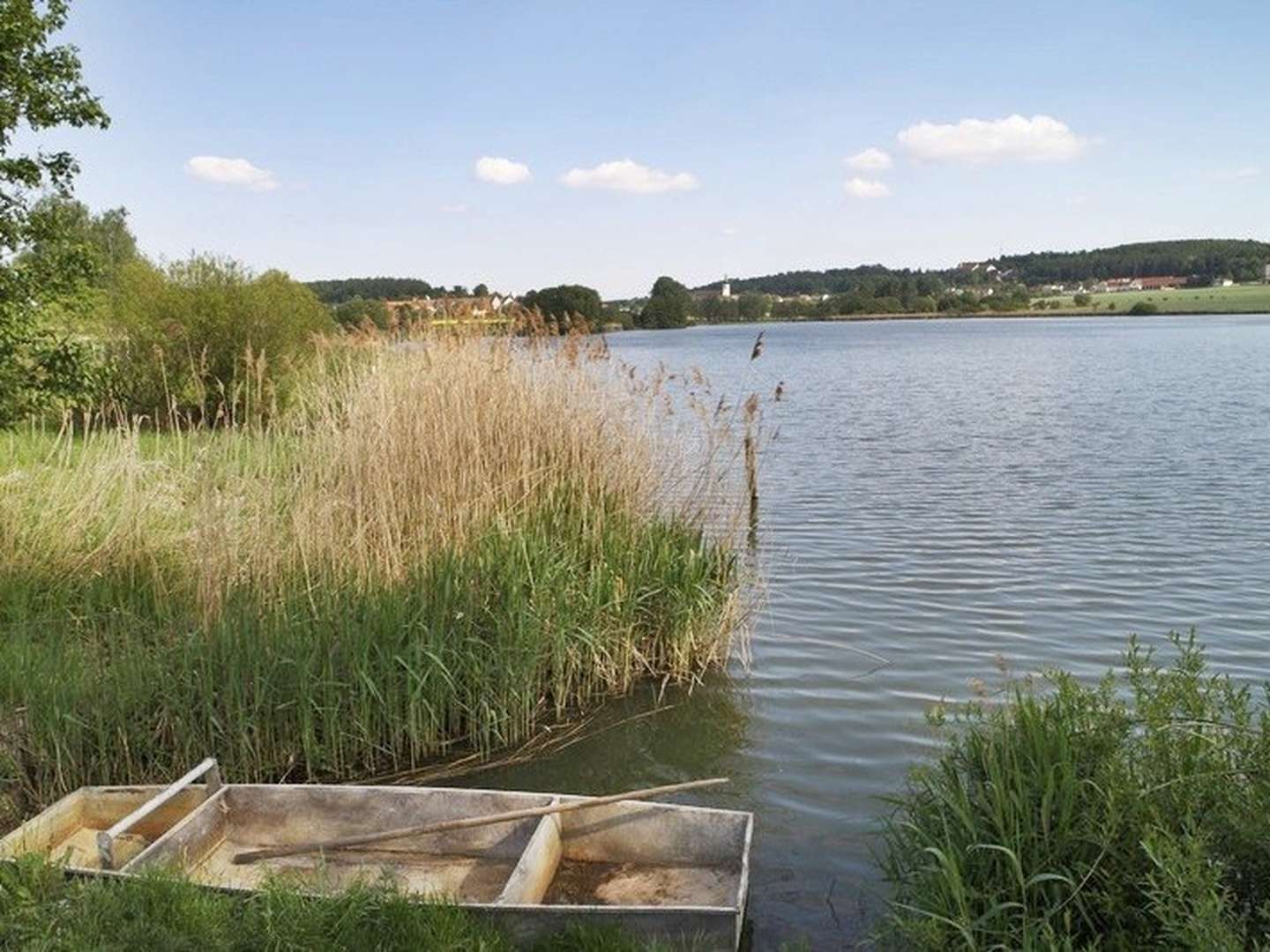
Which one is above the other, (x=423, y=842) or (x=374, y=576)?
(x=374, y=576)

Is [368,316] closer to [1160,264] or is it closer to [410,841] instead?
[410,841]

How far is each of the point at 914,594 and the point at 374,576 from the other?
19.5 ft

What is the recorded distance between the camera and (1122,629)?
33.0 feet

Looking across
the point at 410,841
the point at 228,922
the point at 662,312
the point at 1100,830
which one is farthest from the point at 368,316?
the point at 662,312

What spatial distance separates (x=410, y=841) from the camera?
585cm

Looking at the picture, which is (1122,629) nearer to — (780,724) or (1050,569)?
(1050,569)

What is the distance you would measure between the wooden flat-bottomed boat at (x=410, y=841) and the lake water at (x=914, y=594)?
49 centimetres

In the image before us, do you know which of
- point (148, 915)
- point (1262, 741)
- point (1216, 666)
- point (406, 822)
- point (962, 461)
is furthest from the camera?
point (962, 461)

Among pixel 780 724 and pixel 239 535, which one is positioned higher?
pixel 239 535

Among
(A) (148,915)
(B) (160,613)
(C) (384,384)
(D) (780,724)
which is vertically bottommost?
(D) (780,724)

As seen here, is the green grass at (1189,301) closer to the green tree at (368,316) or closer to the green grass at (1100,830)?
the green tree at (368,316)

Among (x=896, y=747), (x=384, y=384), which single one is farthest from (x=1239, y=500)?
(x=384, y=384)

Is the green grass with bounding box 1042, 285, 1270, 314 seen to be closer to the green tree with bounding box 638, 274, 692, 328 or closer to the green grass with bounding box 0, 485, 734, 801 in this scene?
the green tree with bounding box 638, 274, 692, 328

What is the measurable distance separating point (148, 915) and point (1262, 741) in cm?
439
